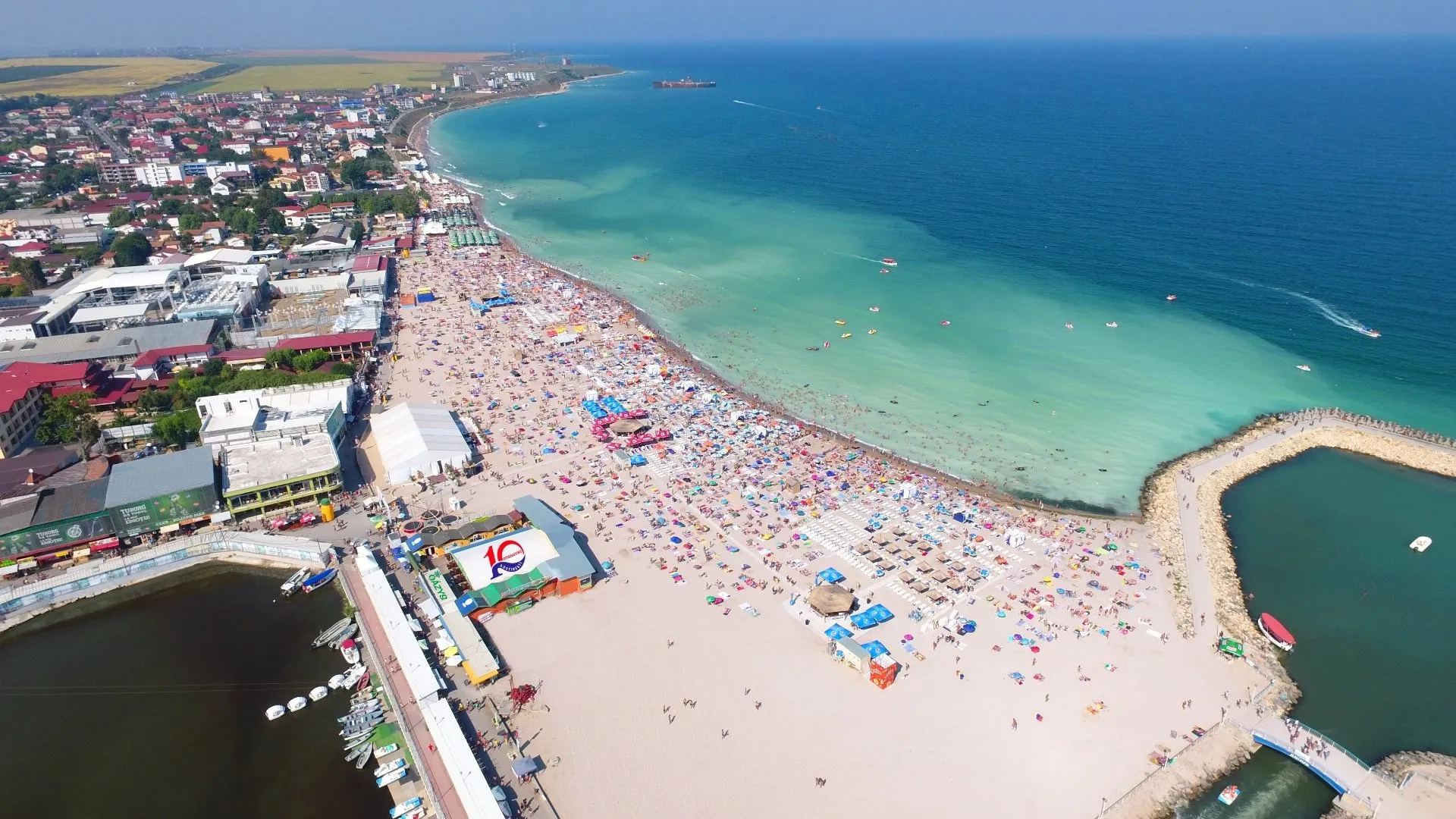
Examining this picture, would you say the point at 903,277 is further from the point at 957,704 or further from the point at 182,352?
the point at 182,352

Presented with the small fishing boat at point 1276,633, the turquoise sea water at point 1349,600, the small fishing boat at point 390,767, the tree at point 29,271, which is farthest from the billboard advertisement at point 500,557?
the tree at point 29,271

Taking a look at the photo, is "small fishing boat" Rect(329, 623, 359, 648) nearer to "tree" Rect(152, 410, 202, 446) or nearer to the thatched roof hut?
the thatched roof hut

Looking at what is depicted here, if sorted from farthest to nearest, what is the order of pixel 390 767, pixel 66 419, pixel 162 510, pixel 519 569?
pixel 66 419 < pixel 162 510 < pixel 519 569 < pixel 390 767

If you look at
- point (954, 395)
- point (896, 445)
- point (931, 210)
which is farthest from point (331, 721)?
point (931, 210)

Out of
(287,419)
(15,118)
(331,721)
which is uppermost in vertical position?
(15,118)

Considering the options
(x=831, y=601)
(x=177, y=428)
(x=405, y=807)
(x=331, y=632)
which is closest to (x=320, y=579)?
(x=331, y=632)

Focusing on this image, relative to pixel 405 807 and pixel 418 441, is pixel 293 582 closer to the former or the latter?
pixel 418 441

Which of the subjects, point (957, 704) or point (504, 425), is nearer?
point (957, 704)

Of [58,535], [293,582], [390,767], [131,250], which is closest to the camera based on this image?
[390,767]
